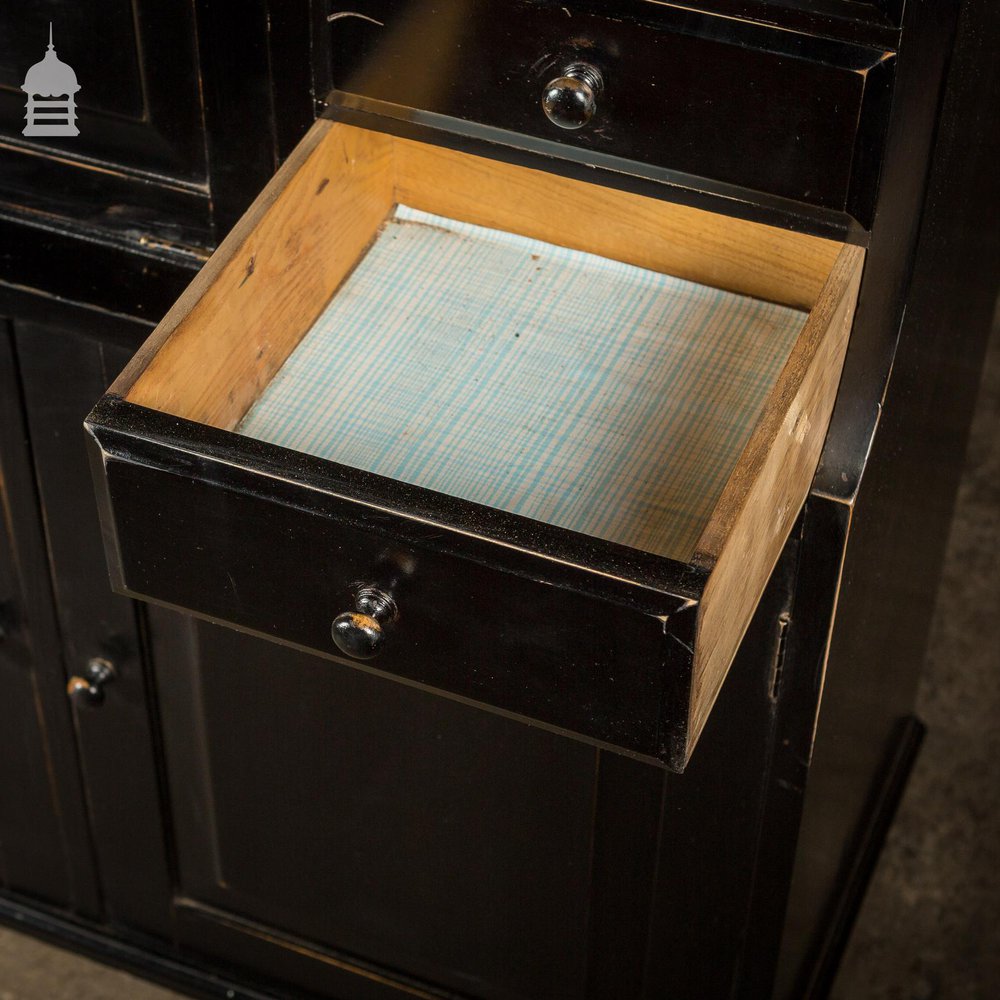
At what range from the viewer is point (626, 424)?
107 centimetres

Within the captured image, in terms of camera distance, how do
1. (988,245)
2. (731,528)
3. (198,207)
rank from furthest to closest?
(988,245) < (198,207) < (731,528)

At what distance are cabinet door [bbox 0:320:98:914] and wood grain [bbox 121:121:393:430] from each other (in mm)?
299

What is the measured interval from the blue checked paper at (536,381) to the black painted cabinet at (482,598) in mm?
94

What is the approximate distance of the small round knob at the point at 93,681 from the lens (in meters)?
1.43

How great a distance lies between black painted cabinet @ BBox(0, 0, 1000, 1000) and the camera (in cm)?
97

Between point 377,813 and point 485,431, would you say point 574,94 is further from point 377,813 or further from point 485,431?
point 377,813

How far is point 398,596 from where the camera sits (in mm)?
900

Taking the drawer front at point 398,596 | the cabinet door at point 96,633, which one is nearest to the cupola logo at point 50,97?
the cabinet door at point 96,633

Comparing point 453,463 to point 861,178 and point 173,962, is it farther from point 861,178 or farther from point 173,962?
point 173,962

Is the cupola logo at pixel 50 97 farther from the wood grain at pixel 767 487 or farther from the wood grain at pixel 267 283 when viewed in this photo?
the wood grain at pixel 767 487

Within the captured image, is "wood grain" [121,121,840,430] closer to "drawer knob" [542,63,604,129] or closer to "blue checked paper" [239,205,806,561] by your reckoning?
"blue checked paper" [239,205,806,561]

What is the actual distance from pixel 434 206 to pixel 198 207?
0.17 metres

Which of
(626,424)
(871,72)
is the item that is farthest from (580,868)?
(871,72)

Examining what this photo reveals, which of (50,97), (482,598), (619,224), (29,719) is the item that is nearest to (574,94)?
(619,224)
